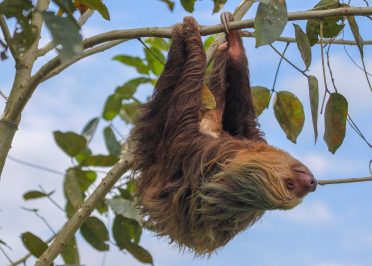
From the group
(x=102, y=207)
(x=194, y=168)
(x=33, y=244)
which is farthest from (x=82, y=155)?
(x=194, y=168)

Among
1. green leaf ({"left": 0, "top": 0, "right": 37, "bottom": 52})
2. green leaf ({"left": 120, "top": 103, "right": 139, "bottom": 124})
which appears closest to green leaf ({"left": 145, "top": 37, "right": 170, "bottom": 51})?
green leaf ({"left": 120, "top": 103, "right": 139, "bottom": 124})

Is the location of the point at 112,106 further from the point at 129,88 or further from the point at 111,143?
the point at 111,143

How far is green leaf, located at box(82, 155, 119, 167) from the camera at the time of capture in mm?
6730

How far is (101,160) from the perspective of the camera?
22.1 feet

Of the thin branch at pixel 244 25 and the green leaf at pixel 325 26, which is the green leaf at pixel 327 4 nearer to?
the green leaf at pixel 325 26

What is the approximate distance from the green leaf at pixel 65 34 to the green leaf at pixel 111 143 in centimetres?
404

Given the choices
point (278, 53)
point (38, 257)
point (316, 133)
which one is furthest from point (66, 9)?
point (38, 257)

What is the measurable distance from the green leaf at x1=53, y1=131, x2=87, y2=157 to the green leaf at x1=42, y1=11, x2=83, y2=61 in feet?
10.7

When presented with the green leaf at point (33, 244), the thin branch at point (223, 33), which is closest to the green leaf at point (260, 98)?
the thin branch at point (223, 33)

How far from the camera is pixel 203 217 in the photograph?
6016mm

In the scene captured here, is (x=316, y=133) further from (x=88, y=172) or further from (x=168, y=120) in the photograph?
(x=88, y=172)

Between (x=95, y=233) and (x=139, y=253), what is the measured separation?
1.45 feet

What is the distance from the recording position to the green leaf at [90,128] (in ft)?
23.4

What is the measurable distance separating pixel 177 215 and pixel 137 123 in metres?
0.86
